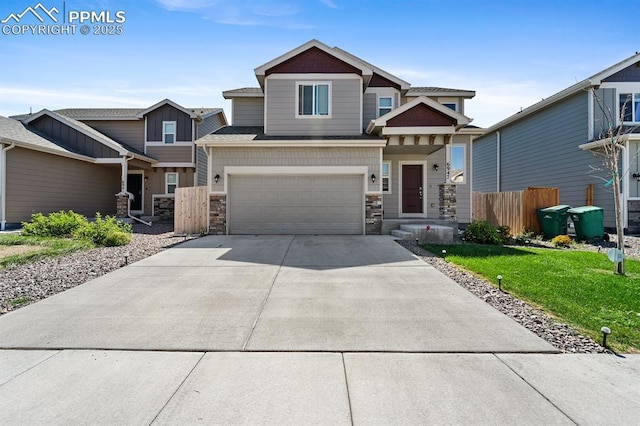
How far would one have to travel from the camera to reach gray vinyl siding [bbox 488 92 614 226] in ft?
45.1

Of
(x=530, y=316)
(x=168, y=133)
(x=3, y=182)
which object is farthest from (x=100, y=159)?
(x=530, y=316)

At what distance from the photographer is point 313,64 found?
12.9 m

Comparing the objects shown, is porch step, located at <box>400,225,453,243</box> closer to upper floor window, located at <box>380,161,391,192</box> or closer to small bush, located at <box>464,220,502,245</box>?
small bush, located at <box>464,220,502,245</box>

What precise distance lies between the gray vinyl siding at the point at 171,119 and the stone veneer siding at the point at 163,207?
3330 millimetres

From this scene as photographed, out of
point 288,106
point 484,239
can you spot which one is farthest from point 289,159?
point 484,239

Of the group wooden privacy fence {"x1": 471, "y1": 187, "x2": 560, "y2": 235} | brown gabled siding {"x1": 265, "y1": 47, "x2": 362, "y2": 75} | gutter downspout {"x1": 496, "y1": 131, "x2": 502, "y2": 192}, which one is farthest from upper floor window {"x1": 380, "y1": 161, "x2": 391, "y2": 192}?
gutter downspout {"x1": 496, "y1": 131, "x2": 502, "y2": 192}

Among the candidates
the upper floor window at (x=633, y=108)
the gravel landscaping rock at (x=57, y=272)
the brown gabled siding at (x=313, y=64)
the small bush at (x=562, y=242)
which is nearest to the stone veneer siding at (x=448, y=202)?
the small bush at (x=562, y=242)

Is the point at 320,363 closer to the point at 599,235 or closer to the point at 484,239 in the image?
the point at 484,239

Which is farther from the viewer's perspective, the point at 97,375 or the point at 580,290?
the point at 580,290

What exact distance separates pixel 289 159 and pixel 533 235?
925 centimetres

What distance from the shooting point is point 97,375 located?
3006 mm

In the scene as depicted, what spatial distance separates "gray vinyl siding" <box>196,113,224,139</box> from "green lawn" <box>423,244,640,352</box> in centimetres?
1487

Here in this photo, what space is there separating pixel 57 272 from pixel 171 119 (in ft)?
45.0

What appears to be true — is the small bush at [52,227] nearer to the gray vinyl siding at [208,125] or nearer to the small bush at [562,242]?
the gray vinyl siding at [208,125]
